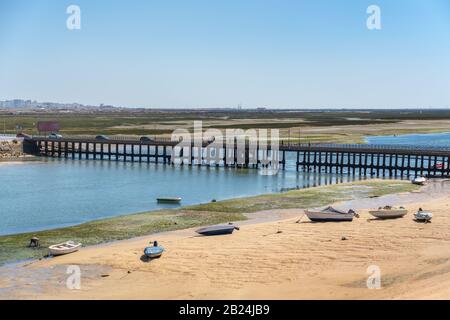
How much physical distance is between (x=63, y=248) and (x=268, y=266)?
34.2ft

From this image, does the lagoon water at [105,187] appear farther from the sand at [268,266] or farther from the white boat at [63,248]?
the sand at [268,266]

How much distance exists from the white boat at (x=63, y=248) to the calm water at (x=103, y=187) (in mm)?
7000

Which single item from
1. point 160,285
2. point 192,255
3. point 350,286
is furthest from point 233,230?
point 350,286

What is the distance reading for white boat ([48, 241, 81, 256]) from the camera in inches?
1197

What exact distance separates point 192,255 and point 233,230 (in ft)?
18.7

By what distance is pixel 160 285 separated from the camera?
25141mm

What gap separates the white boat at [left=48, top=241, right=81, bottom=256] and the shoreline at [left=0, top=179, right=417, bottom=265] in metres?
0.69

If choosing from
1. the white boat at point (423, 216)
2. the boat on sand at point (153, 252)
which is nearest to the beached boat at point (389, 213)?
the white boat at point (423, 216)

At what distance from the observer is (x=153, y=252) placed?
1144 inches

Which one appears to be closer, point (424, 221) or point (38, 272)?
point (38, 272)

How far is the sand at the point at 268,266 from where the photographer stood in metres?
23.3

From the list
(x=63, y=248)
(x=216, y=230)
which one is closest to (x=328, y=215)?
(x=216, y=230)
